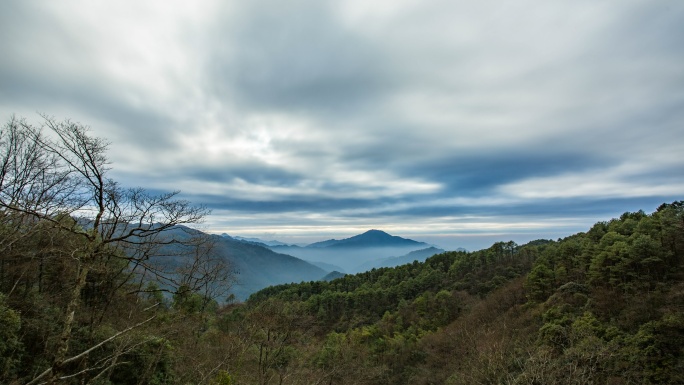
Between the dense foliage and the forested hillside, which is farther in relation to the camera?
the dense foliage

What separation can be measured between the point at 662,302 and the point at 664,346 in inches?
377

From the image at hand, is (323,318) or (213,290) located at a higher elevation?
(213,290)

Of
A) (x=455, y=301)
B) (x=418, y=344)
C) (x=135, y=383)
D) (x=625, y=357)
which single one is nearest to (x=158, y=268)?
(x=135, y=383)

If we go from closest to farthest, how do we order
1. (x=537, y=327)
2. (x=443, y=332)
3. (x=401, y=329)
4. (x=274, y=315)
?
(x=274, y=315)
(x=537, y=327)
(x=443, y=332)
(x=401, y=329)

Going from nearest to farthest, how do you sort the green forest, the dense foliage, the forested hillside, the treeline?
Answer: the green forest → the forested hillside → the dense foliage → the treeline

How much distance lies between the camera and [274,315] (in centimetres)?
2328

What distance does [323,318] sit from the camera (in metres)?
74.5

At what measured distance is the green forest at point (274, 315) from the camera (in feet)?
28.1

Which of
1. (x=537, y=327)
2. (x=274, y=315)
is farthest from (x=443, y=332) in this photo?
(x=274, y=315)

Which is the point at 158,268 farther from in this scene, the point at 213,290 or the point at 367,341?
the point at 367,341

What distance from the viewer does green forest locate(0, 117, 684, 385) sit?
338 inches

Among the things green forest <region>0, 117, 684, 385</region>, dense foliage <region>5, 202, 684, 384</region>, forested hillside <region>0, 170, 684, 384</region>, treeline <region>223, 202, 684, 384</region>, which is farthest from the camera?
treeline <region>223, 202, 684, 384</region>

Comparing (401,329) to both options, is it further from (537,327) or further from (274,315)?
(274,315)

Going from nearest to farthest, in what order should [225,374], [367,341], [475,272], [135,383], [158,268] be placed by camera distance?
[158,268]
[225,374]
[135,383]
[367,341]
[475,272]
